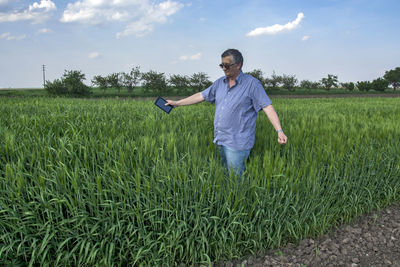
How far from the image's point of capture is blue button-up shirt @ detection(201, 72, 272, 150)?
10.7 ft

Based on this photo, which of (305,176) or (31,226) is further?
(305,176)

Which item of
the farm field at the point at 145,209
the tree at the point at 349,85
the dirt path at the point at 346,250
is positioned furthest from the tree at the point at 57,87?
the tree at the point at 349,85

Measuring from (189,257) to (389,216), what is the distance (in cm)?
303

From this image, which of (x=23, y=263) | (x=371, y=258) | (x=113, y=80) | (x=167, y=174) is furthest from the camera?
(x=113, y=80)

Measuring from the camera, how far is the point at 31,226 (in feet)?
8.63

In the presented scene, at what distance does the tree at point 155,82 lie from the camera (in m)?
36.6

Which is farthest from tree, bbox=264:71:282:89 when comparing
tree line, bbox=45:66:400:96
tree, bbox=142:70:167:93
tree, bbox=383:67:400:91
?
tree, bbox=383:67:400:91

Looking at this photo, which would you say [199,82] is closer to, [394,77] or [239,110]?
[239,110]

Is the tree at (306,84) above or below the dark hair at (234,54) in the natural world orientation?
above

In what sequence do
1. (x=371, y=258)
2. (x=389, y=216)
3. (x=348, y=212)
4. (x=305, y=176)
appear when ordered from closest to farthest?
(x=371, y=258)
(x=305, y=176)
(x=348, y=212)
(x=389, y=216)

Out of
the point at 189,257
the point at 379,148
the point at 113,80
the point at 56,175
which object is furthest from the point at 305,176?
the point at 113,80

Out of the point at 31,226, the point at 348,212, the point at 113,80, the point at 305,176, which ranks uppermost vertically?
the point at 113,80

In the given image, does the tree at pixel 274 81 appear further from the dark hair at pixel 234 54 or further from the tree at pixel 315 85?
the dark hair at pixel 234 54

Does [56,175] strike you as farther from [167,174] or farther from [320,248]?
[320,248]
